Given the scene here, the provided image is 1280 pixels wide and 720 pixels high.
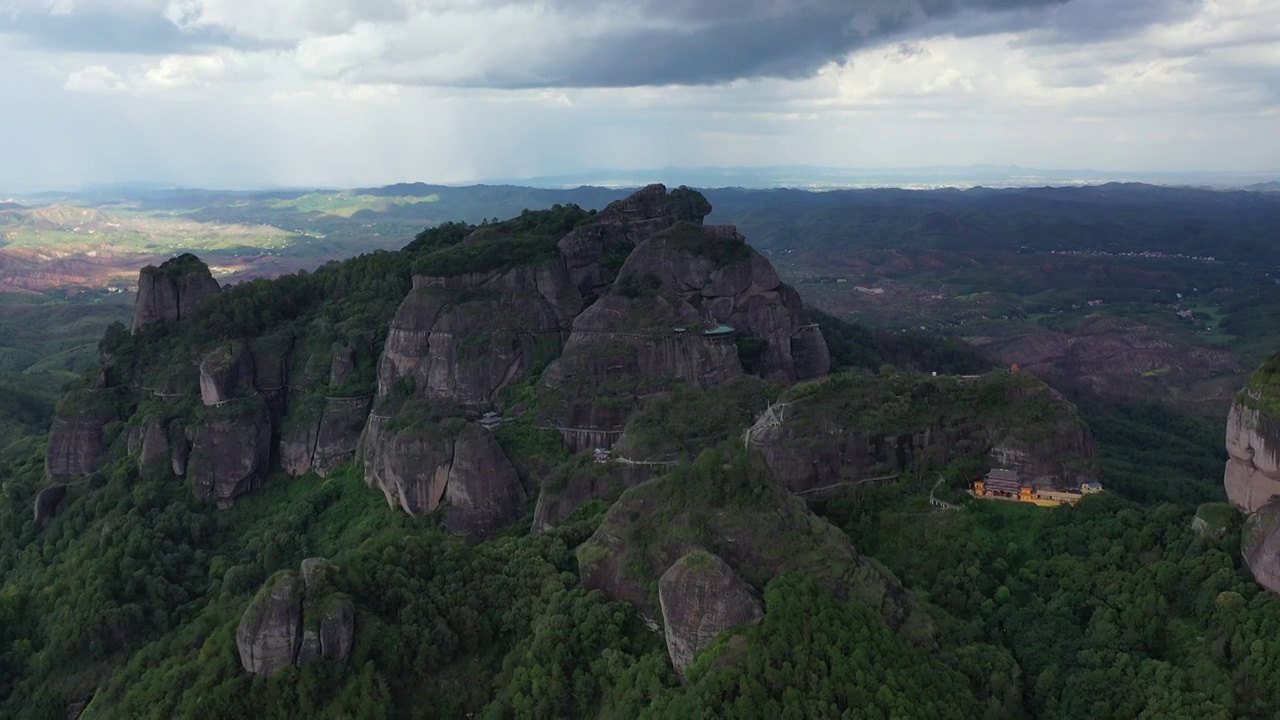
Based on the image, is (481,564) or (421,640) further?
(481,564)

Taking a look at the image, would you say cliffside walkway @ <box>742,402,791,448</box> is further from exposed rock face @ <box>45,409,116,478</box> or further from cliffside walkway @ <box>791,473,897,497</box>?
exposed rock face @ <box>45,409,116,478</box>

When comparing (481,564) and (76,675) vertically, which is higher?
(481,564)

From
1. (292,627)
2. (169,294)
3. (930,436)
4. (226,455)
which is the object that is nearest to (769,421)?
Result: (930,436)

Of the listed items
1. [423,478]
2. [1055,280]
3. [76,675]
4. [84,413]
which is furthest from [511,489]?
[1055,280]

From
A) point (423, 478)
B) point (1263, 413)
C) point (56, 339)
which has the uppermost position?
point (1263, 413)

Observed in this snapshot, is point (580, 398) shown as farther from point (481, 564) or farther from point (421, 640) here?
point (421, 640)

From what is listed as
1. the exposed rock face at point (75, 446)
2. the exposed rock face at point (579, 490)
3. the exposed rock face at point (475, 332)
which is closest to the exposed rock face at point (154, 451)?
the exposed rock face at point (75, 446)

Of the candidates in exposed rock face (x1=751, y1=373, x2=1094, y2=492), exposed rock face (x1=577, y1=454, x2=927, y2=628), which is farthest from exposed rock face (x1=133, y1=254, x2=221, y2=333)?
exposed rock face (x1=577, y1=454, x2=927, y2=628)
